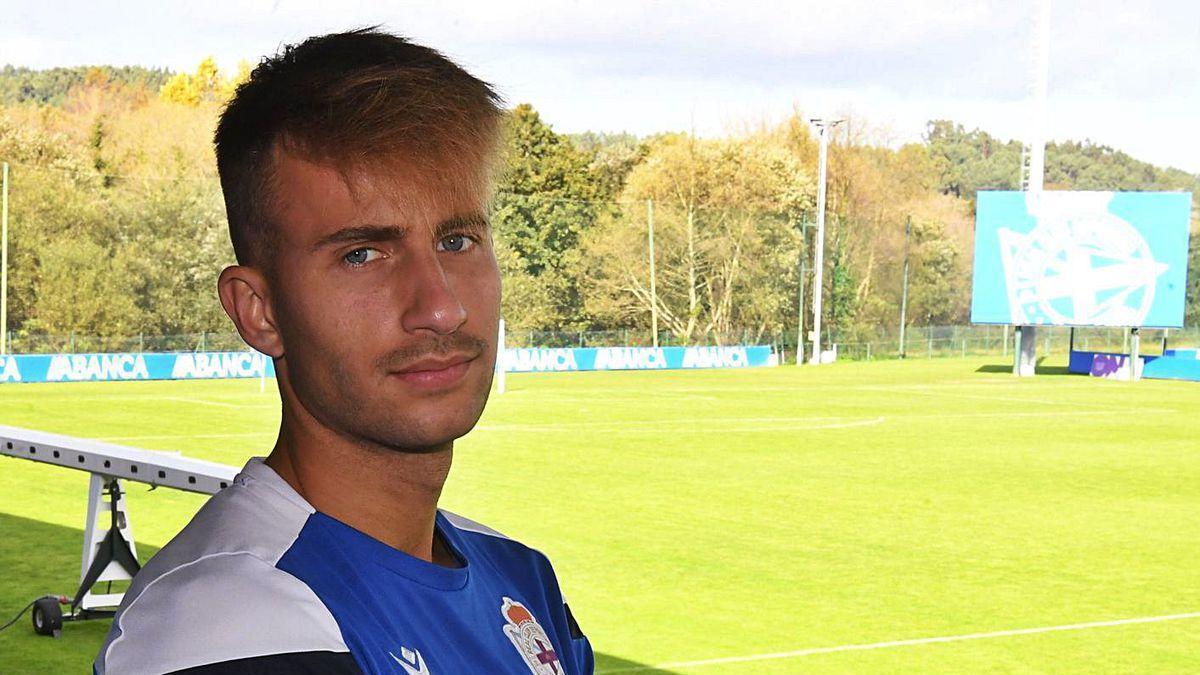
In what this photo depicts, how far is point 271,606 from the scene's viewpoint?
68.2 inches

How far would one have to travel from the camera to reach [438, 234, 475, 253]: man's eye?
2020 mm

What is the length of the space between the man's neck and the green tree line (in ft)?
153

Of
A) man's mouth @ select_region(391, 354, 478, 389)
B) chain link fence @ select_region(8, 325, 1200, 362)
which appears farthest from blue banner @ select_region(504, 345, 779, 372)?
man's mouth @ select_region(391, 354, 478, 389)

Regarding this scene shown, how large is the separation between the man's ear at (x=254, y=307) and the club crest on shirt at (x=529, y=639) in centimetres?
45

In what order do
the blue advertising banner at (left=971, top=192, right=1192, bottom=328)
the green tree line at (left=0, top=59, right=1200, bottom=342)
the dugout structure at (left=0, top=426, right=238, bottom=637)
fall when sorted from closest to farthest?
the dugout structure at (left=0, top=426, right=238, bottom=637) → the blue advertising banner at (left=971, top=192, right=1192, bottom=328) → the green tree line at (left=0, top=59, right=1200, bottom=342)

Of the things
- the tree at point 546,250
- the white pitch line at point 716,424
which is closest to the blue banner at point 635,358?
the tree at point 546,250

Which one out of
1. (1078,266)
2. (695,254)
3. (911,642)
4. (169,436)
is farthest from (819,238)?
(911,642)

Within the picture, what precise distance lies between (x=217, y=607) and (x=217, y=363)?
47.6m

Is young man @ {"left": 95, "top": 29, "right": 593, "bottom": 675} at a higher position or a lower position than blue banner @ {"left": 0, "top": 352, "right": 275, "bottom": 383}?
higher

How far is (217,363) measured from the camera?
48.1 m

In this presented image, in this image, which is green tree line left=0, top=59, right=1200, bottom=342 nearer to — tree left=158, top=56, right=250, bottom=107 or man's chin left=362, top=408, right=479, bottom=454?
tree left=158, top=56, right=250, bottom=107

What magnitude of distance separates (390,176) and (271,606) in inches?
20.8

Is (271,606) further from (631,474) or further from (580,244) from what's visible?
(580,244)

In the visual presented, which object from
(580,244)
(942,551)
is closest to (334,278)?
(942,551)
